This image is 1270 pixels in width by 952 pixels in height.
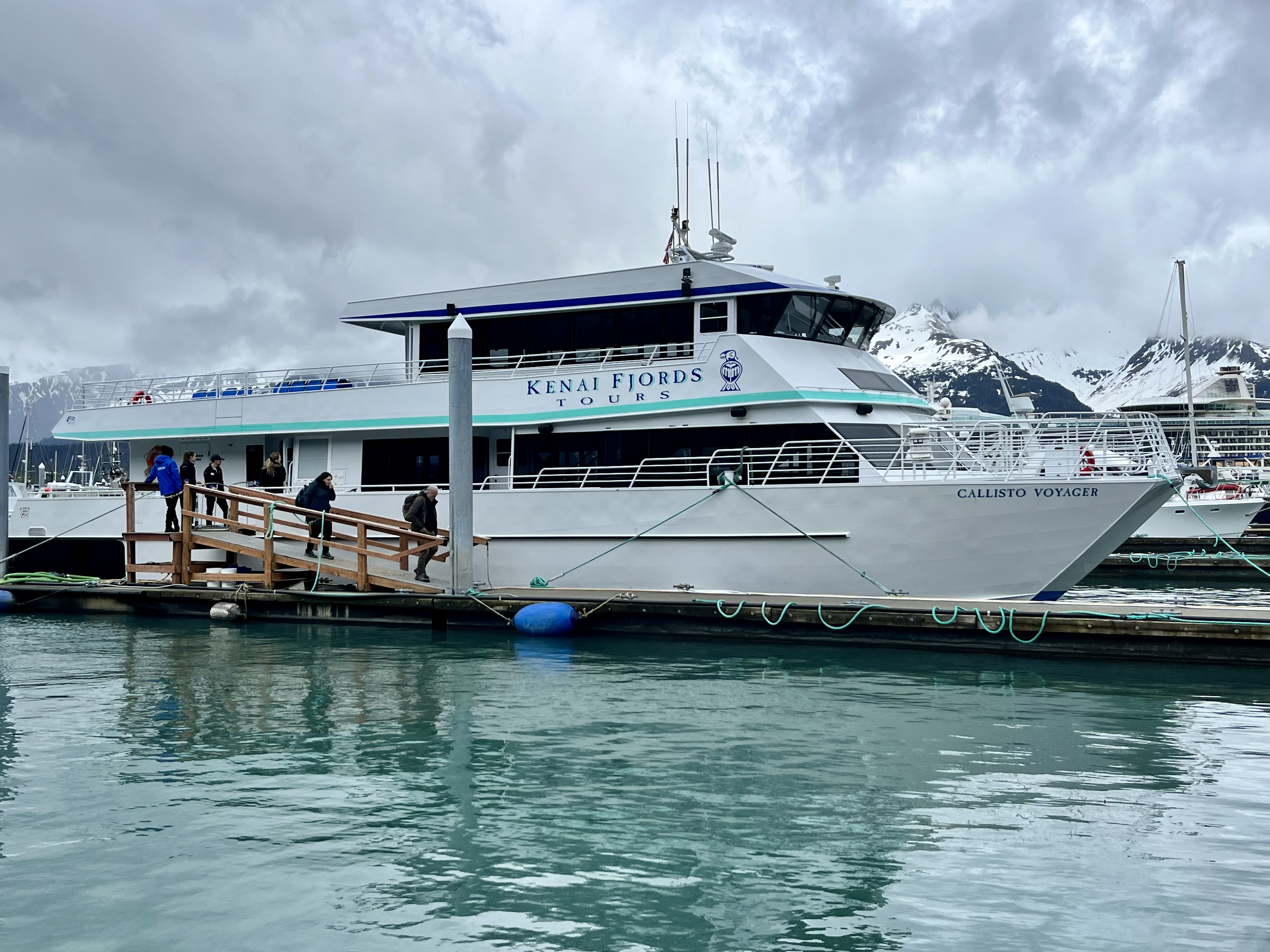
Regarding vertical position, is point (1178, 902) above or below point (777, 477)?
below

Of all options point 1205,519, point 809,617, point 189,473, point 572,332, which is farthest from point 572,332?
point 1205,519

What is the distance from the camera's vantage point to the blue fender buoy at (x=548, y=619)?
578 inches

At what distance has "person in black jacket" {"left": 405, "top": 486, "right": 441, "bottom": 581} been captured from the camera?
16328mm

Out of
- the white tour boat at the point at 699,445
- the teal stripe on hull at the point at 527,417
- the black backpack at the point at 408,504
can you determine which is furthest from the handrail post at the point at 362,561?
the teal stripe on hull at the point at 527,417

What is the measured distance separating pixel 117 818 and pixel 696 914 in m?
4.09

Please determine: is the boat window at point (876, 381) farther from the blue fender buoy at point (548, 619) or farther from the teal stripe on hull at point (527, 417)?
the blue fender buoy at point (548, 619)

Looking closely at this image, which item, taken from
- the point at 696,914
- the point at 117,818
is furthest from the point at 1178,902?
the point at 117,818

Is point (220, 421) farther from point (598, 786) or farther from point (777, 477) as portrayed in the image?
point (598, 786)

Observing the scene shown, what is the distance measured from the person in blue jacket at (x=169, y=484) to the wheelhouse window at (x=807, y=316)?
9.48m

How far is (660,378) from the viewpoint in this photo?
53.9 ft

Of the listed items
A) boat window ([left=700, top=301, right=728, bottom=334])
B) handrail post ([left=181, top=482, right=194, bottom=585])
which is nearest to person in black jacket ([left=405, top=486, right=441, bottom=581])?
handrail post ([left=181, top=482, right=194, bottom=585])

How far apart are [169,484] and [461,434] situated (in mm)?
5753

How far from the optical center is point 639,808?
743 centimetres

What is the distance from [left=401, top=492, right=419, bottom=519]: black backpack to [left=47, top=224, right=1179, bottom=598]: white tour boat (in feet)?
1.89
